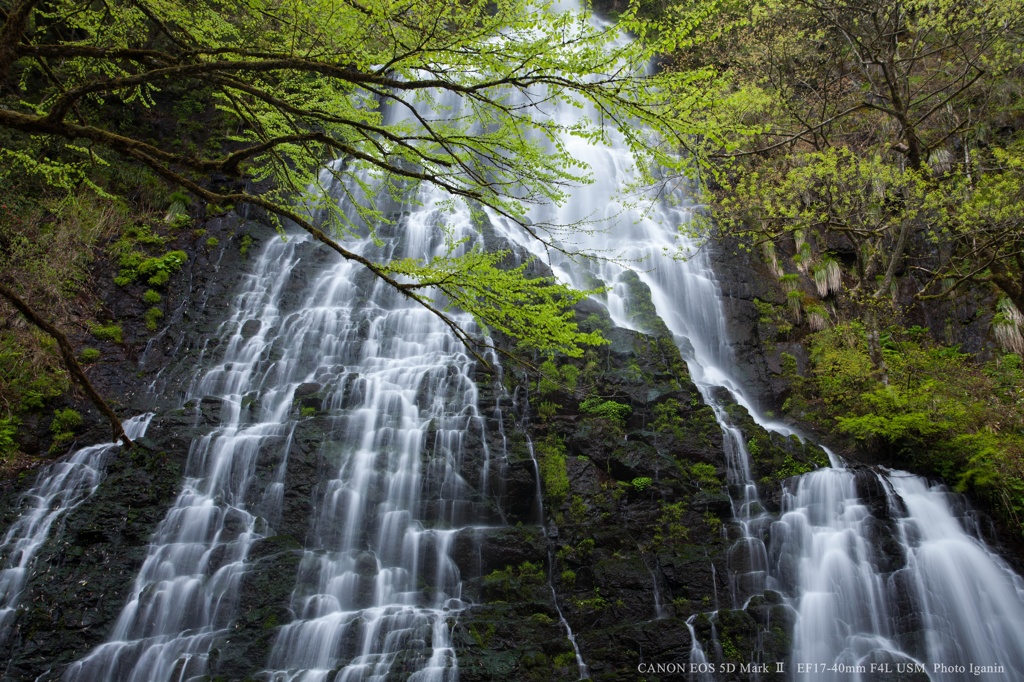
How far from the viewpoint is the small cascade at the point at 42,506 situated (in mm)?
7988

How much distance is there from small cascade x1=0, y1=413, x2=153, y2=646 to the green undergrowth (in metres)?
12.9

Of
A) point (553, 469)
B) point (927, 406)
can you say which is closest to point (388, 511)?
point (553, 469)

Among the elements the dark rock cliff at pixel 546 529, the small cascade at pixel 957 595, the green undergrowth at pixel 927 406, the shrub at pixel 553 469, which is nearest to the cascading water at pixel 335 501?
the dark rock cliff at pixel 546 529

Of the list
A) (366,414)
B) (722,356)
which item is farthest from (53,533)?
(722,356)

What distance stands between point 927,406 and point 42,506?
584 inches

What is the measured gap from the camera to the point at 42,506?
912 cm

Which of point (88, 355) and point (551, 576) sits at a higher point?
point (88, 355)

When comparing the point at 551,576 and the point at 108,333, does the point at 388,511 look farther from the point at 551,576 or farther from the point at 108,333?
the point at 108,333

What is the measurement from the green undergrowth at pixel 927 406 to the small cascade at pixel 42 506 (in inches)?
506

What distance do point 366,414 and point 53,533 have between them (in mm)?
4771

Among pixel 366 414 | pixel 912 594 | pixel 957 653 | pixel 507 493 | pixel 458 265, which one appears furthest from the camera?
pixel 366 414

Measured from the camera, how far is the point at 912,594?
7914 millimetres

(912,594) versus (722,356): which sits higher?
(722,356)

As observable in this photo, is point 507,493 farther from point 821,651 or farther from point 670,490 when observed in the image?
point 821,651
